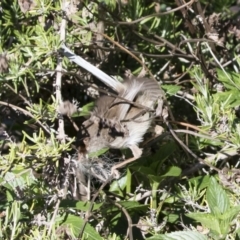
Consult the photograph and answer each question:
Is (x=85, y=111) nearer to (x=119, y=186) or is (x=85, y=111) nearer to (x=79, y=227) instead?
(x=119, y=186)

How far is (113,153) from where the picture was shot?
2582 mm

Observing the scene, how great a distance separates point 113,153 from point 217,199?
1.74 ft

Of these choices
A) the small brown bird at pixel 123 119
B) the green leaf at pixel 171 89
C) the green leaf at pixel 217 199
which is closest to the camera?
the green leaf at pixel 217 199

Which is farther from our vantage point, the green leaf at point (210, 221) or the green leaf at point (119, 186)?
the green leaf at point (119, 186)

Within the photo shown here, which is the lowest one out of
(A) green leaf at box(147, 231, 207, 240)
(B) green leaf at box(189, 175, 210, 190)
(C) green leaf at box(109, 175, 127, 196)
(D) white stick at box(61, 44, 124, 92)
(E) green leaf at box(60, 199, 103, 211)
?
(C) green leaf at box(109, 175, 127, 196)

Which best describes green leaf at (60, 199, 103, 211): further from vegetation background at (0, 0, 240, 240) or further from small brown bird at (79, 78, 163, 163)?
small brown bird at (79, 78, 163, 163)

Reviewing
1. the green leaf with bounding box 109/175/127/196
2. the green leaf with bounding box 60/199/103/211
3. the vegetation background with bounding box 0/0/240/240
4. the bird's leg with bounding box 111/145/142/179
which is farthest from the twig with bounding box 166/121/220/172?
the green leaf with bounding box 60/199/103/211

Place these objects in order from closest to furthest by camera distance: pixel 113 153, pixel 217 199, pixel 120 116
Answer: pixel 217 199
pixel 120 116
pixel 113 153

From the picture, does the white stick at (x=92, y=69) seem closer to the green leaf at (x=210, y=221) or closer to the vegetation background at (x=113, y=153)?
the vegetation background at (x=113, y=153)

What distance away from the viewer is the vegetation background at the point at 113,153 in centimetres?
224

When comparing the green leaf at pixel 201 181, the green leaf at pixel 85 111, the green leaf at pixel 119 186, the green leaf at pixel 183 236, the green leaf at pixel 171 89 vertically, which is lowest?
the green leaf at pixel 119 186

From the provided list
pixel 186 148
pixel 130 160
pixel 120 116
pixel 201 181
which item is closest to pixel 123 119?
pixel 120 116

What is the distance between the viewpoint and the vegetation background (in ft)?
7.34

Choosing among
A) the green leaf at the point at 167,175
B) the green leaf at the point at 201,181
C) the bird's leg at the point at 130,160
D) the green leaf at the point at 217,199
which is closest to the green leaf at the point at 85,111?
the bird's leg at the point at 130,160
